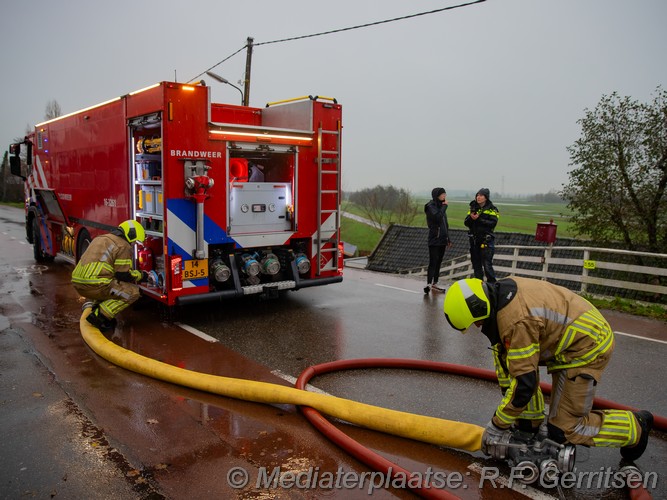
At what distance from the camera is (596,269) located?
74.1ft

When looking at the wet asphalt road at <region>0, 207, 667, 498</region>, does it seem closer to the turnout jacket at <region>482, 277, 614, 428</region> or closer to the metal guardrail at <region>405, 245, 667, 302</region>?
the turnout jacket at <region>482, 277, 614, 428</region>

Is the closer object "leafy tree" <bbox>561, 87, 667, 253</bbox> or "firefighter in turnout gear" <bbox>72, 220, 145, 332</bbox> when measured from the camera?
"firefighter in turnout gear" <bbox>72, 220, 145, 332</bbox>

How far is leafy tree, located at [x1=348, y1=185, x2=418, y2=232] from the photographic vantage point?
6862cm

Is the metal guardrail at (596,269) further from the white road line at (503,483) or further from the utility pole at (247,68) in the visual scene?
the utility pole at (247,68)

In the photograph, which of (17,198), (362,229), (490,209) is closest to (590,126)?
(490,209)

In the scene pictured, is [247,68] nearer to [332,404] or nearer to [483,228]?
[483,228]

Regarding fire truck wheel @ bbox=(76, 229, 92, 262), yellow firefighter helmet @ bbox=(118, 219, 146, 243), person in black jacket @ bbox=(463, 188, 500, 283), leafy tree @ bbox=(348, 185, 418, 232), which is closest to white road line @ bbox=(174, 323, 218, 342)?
yellow firefighter helmet @ bbox=(118, 219, 146, 243)

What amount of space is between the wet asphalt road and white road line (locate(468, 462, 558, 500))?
6cm

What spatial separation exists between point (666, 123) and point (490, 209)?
11.7 metres

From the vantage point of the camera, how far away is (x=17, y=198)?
5038 cm

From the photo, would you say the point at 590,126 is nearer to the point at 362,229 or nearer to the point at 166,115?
the point at 166,115

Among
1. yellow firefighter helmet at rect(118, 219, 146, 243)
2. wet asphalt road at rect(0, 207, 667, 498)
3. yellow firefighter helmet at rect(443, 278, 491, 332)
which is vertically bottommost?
wet asphalt road at rect(0, 207, 667, 498)

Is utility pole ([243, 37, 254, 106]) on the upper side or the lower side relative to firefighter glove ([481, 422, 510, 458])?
upper

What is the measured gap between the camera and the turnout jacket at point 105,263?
20.9 feet
